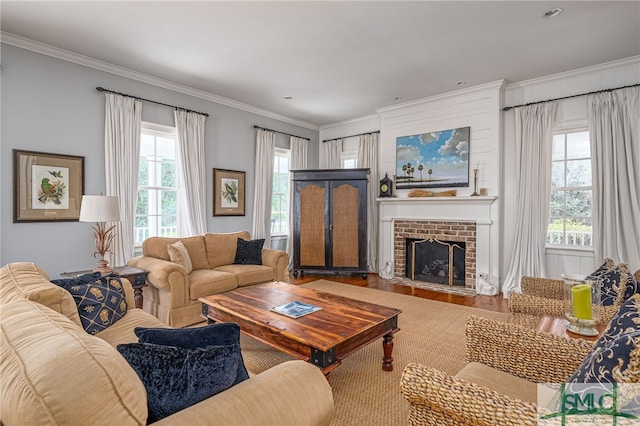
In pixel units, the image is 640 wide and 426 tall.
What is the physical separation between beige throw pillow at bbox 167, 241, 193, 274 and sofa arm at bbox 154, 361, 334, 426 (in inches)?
107

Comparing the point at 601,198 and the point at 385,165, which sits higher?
the point at 385,165

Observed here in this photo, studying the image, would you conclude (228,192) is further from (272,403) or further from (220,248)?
(272,403)

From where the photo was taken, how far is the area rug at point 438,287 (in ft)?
15.6

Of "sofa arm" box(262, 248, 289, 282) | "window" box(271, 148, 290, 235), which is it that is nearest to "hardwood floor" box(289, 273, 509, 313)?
"window" box(271, 148, 290, 235)

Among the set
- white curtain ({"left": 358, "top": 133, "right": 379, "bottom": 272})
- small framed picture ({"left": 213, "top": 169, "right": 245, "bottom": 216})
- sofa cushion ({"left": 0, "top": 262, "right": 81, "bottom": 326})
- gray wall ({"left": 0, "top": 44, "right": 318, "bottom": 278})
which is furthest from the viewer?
white curtain ({"left": 358, "top": 133, "right": 379, "bottom": 272})

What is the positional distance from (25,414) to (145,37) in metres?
3.57

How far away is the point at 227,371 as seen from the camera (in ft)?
3.69

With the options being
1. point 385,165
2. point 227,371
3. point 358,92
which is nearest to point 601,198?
Answer: point 385,165

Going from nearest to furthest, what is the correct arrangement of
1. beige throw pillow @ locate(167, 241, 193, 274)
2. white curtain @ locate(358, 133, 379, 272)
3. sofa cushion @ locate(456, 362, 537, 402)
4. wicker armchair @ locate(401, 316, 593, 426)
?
1. wicker armchair @ locate(401, 316, 593, 426)
2. sofa cushion @ locate(456, 362, 537, 402)
3. beige throw pillow @ locate(167, 241, 193, 274)
4. white curtain @ locate(358, 133, 379, 272)

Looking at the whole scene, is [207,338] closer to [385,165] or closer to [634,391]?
[634,391]

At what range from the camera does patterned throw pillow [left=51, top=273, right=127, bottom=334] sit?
2.04 metres

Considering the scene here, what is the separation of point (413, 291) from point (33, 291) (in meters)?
4.35

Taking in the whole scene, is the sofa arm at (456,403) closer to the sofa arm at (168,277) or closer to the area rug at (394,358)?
the area rug at (394,358)

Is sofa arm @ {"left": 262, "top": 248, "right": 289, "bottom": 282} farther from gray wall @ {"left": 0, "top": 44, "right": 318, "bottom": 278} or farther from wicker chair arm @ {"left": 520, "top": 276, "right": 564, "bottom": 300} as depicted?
wicker chair arm @ {"left": 520, "top": 276, "right": 564, "bottom": 300}
